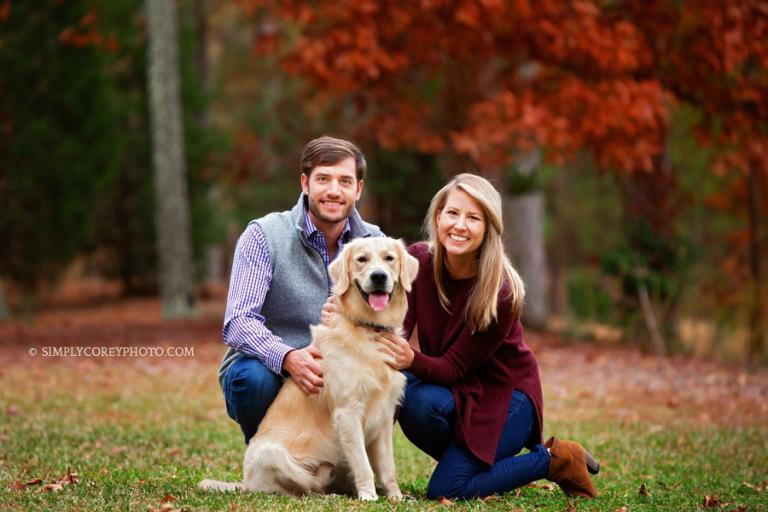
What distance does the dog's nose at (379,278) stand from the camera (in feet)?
13.4

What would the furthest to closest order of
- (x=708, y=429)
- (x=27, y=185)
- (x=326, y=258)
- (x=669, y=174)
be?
(x=27, y=185), (x=669, y=174), (x=708, y=429), (x=326, y=258)

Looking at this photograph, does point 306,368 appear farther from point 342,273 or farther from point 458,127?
point 458,127

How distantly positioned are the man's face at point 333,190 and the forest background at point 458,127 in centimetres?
600

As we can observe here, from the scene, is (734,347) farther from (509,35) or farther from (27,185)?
(27,185)

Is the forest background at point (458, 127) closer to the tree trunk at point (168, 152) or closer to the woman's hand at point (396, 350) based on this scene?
the tree trunk at point (168, 152)

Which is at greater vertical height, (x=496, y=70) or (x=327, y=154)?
(x=496, y=70)

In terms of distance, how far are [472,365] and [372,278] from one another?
0.73 m

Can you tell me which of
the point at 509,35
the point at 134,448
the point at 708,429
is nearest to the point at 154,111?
the point at 509,35

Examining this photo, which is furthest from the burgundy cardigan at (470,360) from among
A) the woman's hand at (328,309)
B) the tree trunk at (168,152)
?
the tree trunk at (168,152)

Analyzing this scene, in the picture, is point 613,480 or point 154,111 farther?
point 154,111

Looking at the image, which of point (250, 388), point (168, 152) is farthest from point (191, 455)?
point (168, 152)

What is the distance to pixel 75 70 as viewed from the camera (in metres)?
15.6

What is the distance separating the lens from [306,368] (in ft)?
13.5

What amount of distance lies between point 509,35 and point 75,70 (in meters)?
8.27
